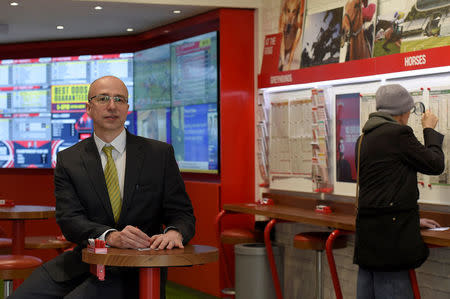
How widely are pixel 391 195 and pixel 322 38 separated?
2009 mm

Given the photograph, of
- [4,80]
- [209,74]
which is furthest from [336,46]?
[4,80]

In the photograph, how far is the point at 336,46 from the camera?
525 centimetres

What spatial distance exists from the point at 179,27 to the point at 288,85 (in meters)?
1.69

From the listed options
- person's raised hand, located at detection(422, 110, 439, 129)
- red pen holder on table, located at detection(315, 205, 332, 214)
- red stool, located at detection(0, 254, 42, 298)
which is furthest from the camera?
red pen holder on table, located at detection(315, 205, 332, 214)

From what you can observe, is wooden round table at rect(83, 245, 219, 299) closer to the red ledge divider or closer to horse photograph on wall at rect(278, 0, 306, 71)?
the red ledge divider

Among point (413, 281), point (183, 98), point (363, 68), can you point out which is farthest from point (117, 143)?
point (183, 98)

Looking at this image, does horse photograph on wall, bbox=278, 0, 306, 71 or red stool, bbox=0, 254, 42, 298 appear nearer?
red stool, bbox=0, 254, 42, 298

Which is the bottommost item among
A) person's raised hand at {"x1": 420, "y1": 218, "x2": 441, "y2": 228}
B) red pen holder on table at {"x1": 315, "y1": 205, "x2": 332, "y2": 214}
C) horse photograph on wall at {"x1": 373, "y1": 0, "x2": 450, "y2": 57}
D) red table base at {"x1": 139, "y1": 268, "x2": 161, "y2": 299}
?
red table base at {"x1": 139, "y1": 268, "x2": 161, "y2": 299}

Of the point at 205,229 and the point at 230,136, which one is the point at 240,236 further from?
the point at 230,136

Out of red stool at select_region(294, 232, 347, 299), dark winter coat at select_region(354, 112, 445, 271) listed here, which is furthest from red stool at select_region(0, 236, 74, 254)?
dark winter coat at select_region(354, 112, 445, 271)

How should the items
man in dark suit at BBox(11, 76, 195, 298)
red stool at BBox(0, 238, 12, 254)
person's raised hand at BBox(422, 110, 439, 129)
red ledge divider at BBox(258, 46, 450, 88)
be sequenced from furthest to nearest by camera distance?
red stool at BBox(0, 238, 12, 254) < red ledge divider at BBox(258, 46, 450, 88) < person's raised hand at BBox(422, 110, 439, 129) < man in dark suit at BBox(11, 76, 195, 298)

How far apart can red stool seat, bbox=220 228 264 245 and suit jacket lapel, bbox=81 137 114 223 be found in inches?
108

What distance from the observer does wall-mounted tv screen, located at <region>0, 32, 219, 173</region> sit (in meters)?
6.75

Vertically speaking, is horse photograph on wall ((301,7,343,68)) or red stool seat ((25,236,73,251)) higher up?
horse photograph on wall ((301,7,343,68))
